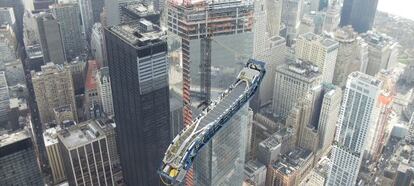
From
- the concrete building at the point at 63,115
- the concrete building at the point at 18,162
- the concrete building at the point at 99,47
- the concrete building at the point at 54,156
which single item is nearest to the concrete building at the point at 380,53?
the concrete building at the point at 99,47

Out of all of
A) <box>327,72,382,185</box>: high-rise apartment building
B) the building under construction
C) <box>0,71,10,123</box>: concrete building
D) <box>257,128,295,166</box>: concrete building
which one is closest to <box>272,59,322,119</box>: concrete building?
<box>257,128,295,166</box>: concrete building

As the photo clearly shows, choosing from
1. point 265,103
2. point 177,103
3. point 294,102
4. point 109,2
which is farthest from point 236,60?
point 109,2

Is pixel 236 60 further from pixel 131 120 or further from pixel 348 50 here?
pixel 348 50

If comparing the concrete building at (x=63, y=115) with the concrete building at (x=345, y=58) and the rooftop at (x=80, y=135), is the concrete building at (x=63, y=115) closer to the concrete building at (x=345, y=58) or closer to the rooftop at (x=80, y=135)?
the rooftop at (x=80, y=135)

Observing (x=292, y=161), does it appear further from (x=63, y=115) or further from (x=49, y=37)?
(x=49, y=37)

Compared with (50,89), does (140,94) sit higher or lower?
higher

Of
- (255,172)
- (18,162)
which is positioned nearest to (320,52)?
(255,172)
